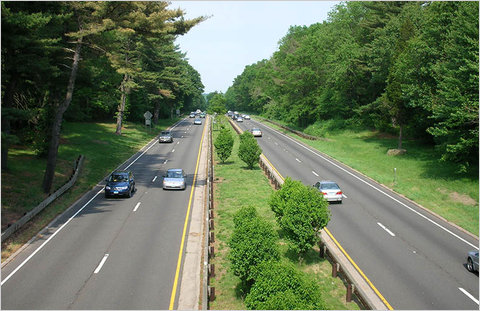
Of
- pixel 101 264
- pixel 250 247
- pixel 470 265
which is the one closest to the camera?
pixel 250 247

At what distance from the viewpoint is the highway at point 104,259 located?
1345 centimetres

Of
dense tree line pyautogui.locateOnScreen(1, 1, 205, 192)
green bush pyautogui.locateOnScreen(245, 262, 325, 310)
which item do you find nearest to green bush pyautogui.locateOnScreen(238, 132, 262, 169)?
dense tree line pyautogui.locateOnScreen(1, 1, 205, 192)

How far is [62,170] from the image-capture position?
3359 cm

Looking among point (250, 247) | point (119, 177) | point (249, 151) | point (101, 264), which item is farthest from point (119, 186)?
point (250, 247)

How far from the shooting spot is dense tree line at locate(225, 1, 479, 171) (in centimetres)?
3097

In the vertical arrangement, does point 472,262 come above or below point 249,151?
below

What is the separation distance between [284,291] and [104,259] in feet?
32.4

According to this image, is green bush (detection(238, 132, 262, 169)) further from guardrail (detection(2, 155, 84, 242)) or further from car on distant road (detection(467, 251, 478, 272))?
car on distant road (detection(467, 251, 478, 272))

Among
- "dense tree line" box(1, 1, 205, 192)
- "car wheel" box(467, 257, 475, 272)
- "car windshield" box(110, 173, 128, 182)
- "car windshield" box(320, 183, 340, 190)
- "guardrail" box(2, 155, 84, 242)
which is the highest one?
"dense tree line" box(1, 1, 205, 192)

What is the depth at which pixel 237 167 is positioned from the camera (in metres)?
39.9

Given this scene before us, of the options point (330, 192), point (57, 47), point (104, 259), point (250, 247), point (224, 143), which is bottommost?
point (104, 259)

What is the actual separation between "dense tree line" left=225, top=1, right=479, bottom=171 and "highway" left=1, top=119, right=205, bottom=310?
2301 cm

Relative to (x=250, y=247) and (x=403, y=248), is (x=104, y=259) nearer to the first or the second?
(x=250, y=247)

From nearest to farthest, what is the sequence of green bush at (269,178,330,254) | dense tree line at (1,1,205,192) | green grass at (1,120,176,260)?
1. green bush at (269,178,330,254)
2. dense tree line at (1,1,205,192)
3. green grass at (1,120,176,260)
